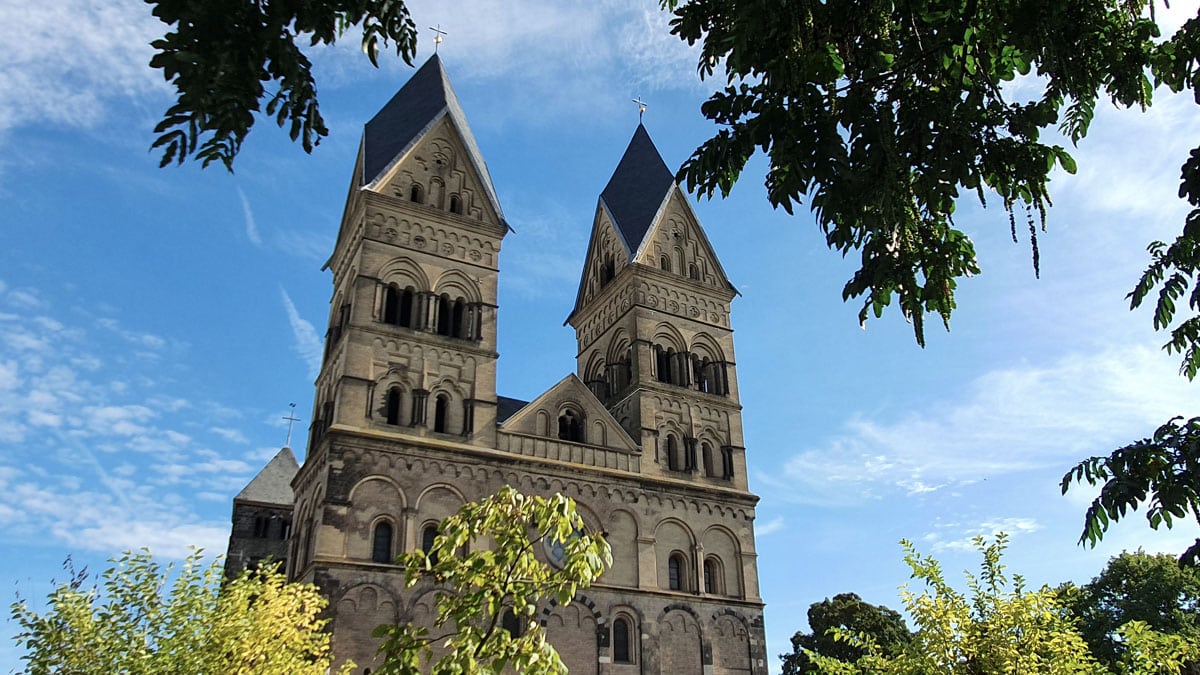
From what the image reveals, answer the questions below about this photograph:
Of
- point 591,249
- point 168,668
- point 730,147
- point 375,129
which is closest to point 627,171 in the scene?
point 591,249

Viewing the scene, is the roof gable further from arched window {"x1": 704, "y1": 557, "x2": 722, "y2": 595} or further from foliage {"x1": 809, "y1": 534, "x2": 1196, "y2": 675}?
foliage {"x1": 809, "y1": 534, "x2": 1196, "y2": 675}

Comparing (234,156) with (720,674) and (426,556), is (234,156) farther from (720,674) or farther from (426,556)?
(720,674)

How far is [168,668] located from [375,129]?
73.9ft

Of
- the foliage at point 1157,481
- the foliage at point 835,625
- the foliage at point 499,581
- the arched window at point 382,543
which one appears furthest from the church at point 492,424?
the foliage at point 1157,481

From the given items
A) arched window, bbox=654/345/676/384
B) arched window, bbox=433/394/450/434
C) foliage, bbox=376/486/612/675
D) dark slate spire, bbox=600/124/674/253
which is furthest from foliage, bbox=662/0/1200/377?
dark slate spire, bbox=600/124/674/253

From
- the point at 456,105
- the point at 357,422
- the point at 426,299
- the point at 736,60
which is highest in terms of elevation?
the point at 456,105

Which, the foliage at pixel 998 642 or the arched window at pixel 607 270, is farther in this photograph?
the arched window at pixel 607 270

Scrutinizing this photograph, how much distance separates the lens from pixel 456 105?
3669 centimetres

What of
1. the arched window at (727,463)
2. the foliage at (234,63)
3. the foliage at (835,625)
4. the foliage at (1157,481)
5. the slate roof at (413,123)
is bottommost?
the foliage at (1157,481)

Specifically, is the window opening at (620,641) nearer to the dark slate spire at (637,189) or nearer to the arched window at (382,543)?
the arched window at (382,543)

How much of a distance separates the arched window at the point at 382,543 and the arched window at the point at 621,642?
728cm

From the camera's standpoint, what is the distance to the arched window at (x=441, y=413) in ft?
94.9

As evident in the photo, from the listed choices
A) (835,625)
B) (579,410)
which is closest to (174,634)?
(579,410)

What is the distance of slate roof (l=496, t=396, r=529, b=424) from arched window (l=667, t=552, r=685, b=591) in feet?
24.0
